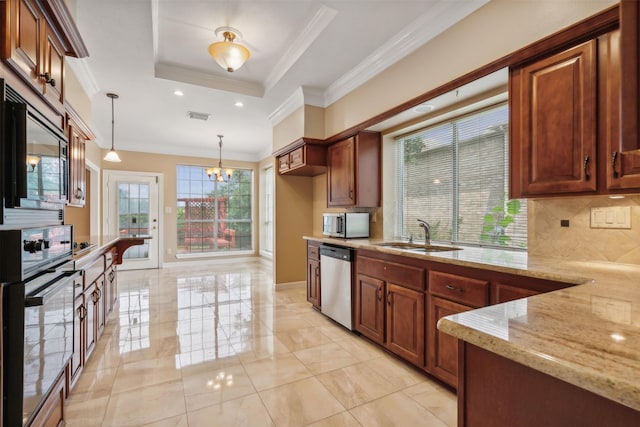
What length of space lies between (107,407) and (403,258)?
2.22 metres

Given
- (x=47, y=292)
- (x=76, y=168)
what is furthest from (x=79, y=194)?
(x=47, y=292)

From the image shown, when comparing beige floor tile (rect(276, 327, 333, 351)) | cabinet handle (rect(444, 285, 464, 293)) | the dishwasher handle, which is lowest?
beige floor tile (rect(276, 327, 333, 351))

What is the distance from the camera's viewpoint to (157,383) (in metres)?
2.23

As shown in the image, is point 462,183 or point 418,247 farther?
point 418,247

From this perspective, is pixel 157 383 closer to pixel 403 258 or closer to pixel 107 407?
pixel 107 407

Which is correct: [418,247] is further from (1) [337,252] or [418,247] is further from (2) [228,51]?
(2) [228,51]

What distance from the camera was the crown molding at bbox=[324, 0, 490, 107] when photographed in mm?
2349

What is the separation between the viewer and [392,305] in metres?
2.61

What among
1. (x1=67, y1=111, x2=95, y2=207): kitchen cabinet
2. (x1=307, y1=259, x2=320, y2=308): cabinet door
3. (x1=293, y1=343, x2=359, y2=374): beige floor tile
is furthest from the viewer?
(x1=307, y1=259, x2=320, y2=308): cabinet door

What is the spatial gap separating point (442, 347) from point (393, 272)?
67 centimetres

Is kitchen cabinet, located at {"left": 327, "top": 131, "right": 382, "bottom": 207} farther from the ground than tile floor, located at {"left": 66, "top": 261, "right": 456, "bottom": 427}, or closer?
farther from the ground

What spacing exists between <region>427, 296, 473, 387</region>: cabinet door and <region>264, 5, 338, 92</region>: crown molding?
240 cm

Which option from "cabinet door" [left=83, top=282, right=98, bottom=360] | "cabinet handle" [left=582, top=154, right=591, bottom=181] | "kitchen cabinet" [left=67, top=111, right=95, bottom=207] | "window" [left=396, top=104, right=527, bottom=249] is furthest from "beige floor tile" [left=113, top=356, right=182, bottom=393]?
"cabinet handle" [left=582, top=154, right=591, bottom=181]

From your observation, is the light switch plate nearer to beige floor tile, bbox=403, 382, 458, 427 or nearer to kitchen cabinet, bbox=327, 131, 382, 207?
beige floor tile, bbox=403, 382, 458, 427
